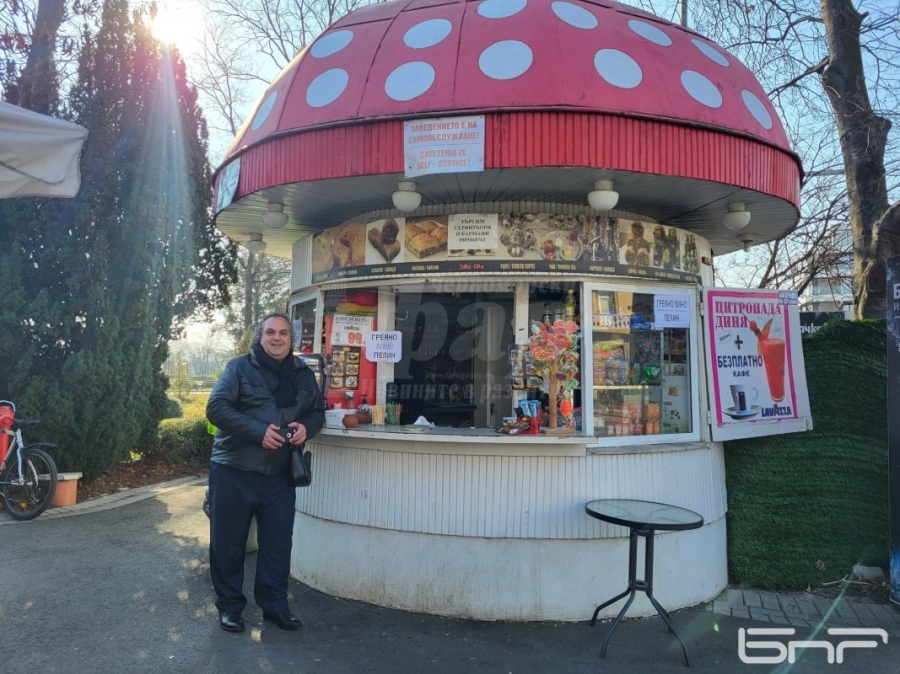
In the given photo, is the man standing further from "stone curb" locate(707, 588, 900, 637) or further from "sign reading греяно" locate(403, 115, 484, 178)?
"stone curb" locate(707, 588, 900, 637)

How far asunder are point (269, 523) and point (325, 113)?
2.86 meters

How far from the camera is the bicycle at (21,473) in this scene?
7.13 meters

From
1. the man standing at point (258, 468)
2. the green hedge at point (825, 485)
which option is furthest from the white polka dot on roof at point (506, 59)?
the green hedge at point (825, 485)

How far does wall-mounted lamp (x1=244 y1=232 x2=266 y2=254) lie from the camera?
6535 mm

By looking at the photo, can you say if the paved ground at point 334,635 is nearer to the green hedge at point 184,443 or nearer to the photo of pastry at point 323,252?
the photo of pastry at point 323,252

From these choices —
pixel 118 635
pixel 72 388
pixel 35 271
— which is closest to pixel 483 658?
pixel 118 635

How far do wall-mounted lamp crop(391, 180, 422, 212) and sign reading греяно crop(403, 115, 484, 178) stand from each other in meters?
0.36

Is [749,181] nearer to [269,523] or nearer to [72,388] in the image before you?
[269,523]

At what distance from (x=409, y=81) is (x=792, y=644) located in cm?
464

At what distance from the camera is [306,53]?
16.5 ft

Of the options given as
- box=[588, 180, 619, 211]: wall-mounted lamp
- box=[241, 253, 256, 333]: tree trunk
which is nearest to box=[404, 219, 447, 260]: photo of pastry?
box=[588, 180, 619, 211]: wall-mounted lamp

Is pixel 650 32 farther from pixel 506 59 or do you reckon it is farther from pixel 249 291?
pixel 249 291

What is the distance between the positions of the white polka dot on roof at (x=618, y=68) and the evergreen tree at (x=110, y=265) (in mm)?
6799

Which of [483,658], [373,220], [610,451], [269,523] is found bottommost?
[483,658]
